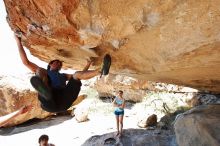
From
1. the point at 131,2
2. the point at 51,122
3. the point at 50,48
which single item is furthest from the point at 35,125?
the point at 131,2

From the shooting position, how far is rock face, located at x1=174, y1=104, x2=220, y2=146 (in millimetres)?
5815

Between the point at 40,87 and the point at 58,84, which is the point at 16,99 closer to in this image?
the point at 58,84

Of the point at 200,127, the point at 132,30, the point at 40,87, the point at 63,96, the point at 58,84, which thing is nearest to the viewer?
the point at 132,30

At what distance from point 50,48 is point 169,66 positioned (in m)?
2.55

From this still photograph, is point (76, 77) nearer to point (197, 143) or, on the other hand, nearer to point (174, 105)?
point (197, 143)

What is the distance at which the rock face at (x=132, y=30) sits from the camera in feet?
13.2

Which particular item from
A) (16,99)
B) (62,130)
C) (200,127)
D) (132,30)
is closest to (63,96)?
(132,30)

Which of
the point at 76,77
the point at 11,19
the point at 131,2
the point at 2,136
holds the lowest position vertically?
the point at 2,136

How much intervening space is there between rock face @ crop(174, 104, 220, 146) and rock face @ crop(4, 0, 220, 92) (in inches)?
29.6

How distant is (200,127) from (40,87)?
10.0ft

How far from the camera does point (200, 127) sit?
604 centimetres

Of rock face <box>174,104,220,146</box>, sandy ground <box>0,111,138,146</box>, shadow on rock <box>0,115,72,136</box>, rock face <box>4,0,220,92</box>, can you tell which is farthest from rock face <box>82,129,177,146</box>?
shadow on rock <box>0,115,72,136</box>

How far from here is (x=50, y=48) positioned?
6.77 metres

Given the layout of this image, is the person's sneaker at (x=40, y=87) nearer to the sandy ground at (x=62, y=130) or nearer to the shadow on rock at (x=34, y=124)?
the sandy ground at (x=62, y=130)
